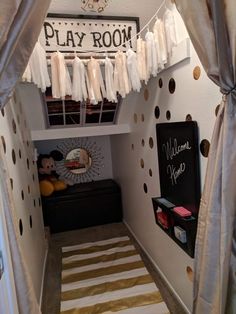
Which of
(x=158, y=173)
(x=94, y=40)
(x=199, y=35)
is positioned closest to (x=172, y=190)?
(x=158, y=173)

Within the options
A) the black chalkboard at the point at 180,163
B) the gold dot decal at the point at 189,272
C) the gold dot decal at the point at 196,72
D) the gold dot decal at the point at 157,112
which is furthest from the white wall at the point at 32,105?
the gold dot decal at the point at 189,272

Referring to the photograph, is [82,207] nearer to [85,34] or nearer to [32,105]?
[32,105]

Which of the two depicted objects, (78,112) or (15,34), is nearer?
(15,34)

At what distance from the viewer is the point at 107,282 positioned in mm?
2207

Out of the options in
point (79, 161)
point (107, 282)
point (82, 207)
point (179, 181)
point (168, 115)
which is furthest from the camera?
point (79, 161)

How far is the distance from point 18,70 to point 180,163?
3.66 ft

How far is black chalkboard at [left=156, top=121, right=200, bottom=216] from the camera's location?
1449 mm

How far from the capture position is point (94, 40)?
1699mm

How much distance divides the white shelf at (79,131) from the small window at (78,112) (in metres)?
0.06

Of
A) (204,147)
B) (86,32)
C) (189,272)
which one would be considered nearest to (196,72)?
(204,147)

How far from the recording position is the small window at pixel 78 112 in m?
2.47

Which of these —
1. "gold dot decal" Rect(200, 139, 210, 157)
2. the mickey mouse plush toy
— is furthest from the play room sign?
the mickey mouse plush toy

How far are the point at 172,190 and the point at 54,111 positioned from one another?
4.95 feet

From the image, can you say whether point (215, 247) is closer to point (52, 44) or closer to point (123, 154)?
point (52, 44)
